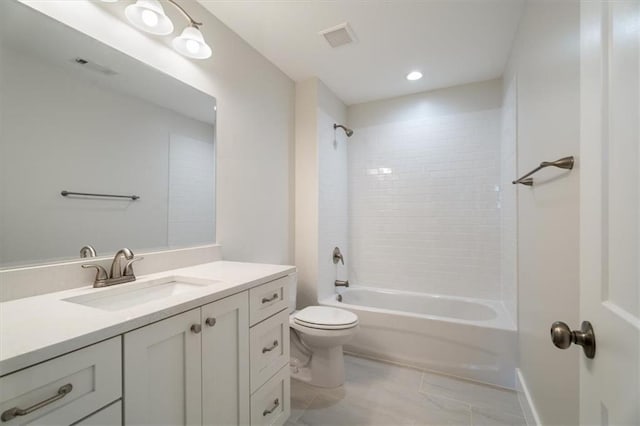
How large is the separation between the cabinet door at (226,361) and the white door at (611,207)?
3.53 feet

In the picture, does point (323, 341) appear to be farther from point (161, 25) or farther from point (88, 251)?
point (161, 25)

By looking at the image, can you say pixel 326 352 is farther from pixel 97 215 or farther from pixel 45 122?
pixel 45 122

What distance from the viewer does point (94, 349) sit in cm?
68

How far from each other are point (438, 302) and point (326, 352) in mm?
1381

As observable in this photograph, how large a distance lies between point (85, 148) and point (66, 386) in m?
0.95

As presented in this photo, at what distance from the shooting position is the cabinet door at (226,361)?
39.9 inches

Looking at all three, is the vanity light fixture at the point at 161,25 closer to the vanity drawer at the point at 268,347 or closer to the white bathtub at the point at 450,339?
the vanity drawer at the point at 268,347

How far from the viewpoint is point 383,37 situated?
1.97 m

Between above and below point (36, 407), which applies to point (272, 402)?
below

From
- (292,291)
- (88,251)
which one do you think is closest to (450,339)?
(292,291)

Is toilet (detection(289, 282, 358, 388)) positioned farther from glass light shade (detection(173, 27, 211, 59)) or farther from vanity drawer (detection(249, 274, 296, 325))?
glass light shade (detection(173, 27, 211, 59))

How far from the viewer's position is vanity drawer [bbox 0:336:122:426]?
1.84 feet

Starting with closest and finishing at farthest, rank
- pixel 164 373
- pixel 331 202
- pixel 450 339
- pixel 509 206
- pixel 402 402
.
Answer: pixel 164 373
pixel 402 402
pixel 450 339
pixel 509 206
pixel 331 202

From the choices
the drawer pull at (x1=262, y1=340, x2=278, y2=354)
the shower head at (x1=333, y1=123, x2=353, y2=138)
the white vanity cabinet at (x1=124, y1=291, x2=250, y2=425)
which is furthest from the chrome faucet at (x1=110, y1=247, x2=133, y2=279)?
the shower head at (x1=333, y1=123, x2=353, y2=138)
